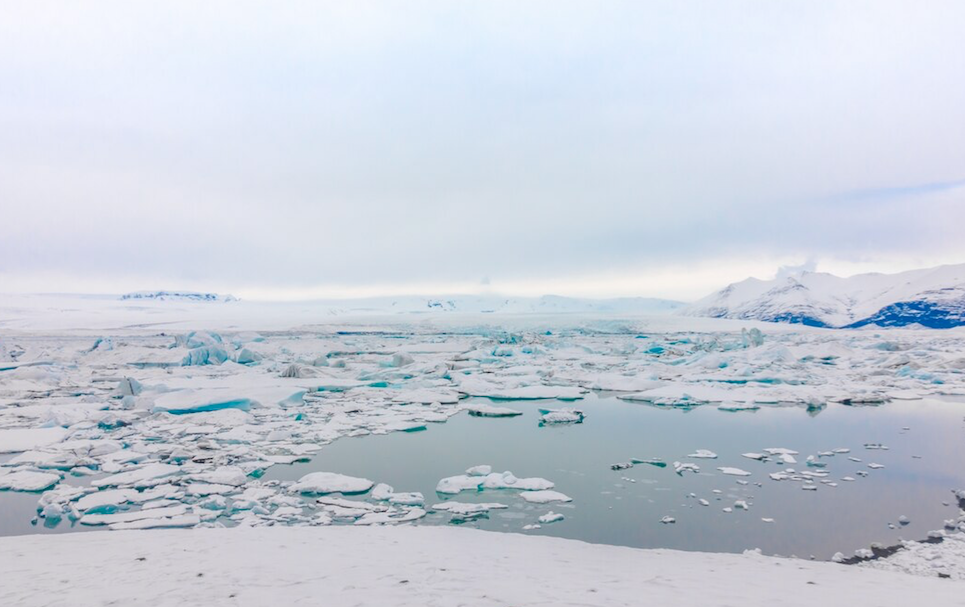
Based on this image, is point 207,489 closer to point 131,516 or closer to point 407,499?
point 131,516

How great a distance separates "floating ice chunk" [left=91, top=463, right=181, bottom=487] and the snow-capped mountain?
52.2 metres

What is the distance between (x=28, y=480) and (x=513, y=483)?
5.44 meters

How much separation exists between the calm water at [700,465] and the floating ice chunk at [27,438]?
3.80 metres

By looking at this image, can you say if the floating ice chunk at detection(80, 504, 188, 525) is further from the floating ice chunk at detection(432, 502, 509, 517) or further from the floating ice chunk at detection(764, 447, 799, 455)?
the floating ice chunk at detection(764, 447, 799, 455)

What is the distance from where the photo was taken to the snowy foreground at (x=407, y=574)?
319 cm

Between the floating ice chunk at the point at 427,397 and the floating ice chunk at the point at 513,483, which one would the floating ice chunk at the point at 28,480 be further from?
the floating ice chunk at the point at 427,397

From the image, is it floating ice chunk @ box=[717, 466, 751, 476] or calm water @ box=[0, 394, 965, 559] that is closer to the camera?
calm water @ box=[0, 394, 965, 559]

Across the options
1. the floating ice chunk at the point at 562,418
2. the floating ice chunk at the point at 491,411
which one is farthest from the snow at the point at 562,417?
the floating ice chunk at the point at 491,411

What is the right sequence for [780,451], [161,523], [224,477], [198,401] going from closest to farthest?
[161,523] < [224,477] < [780,451] < [198,401]

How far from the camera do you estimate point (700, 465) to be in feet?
23.0

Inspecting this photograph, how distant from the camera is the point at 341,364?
17094 mm

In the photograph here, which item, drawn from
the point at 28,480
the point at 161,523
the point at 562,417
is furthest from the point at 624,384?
the point at 28,480

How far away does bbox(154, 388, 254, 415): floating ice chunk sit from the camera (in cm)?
1028

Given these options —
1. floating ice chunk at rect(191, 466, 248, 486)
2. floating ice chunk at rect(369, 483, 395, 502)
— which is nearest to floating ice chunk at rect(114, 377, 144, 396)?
floating ice chunk at rect(191, 466, 248, 486)
